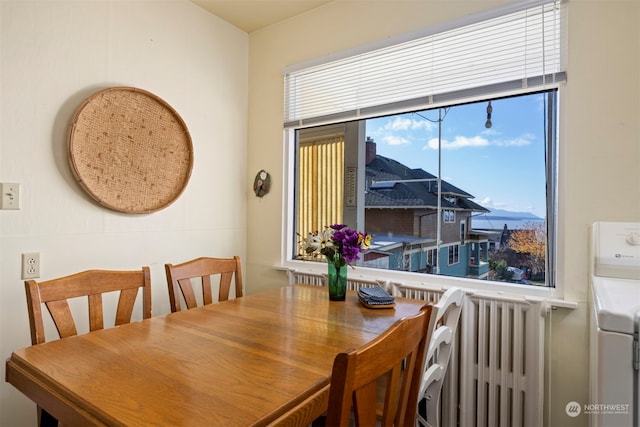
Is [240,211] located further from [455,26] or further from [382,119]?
[455,26]

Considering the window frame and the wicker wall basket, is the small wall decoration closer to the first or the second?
the window frame

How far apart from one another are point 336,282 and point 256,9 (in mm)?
2003

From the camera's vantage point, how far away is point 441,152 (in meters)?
2.11

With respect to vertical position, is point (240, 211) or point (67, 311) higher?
point (240, 211)

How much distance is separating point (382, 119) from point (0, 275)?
2213mm

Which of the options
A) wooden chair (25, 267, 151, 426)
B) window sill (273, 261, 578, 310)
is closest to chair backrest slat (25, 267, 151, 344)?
wooden chair (25, 267, 151, 426)

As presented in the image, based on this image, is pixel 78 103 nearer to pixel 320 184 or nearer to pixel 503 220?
pixel 320 184

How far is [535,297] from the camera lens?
169 cm

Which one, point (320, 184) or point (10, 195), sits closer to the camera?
point (10, 195)

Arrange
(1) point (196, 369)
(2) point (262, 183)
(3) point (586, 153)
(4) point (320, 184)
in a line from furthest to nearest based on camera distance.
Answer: (2) point (262, 183)
(4) point (320, 184)
(3) point (586, 153)
(1) point (196, 369)

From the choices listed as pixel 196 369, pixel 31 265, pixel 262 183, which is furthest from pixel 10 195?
pixel 262 183

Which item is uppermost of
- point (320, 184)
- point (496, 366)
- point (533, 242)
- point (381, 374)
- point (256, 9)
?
point (256, 9)

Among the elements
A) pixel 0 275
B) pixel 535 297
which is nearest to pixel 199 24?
pixel 0 275

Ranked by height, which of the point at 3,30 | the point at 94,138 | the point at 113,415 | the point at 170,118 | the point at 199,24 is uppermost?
the point at 199,24
